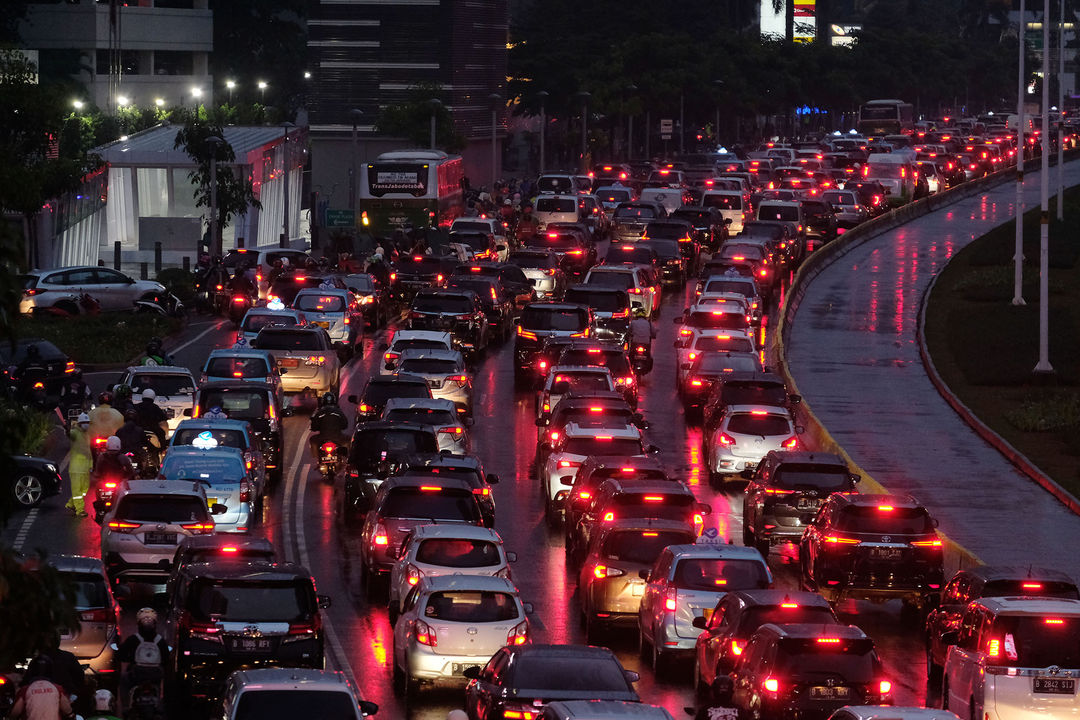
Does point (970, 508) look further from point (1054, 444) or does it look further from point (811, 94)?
point (811, 94)

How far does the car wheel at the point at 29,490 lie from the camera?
3356 cm

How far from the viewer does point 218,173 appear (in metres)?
A: 79.4

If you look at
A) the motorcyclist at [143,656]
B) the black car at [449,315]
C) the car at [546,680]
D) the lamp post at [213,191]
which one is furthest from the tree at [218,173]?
the car at [546,680]

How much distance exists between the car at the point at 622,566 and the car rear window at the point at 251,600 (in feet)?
16.9

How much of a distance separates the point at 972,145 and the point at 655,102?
83.3 ft

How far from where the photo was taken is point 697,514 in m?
27.9

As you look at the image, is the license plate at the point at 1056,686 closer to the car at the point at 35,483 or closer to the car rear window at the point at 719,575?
the car rear window at the point at 719,575

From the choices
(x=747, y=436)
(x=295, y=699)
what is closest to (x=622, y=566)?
(x=295, y=699)

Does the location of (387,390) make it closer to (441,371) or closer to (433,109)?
(441,371)

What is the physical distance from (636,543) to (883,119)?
131 metres

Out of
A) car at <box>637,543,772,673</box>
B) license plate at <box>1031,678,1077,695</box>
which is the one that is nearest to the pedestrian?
car at <box>637,543,772,673</box>

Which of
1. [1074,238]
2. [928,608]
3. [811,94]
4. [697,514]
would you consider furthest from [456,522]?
[811,94]

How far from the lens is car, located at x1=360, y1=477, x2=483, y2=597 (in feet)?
90.2

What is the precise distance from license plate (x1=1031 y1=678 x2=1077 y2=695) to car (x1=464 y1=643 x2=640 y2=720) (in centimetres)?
379
